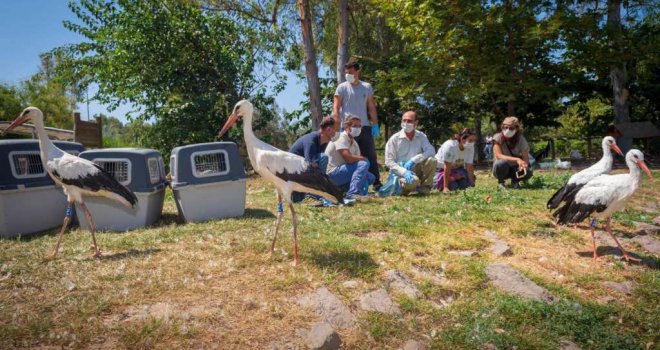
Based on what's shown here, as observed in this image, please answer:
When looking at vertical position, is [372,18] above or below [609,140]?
above

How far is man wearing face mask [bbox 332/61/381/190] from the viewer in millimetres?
8328

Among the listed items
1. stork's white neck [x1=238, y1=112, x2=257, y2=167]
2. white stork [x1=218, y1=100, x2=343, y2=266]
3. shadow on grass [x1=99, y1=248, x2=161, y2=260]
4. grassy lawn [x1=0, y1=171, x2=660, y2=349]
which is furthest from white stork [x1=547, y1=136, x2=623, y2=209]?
shadow on grass [x1=99, y1=248, x2=161, y2=260]

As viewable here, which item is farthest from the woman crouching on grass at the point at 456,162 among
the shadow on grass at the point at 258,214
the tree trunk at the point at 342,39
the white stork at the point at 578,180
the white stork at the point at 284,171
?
the tree trunk at the point at 342,39

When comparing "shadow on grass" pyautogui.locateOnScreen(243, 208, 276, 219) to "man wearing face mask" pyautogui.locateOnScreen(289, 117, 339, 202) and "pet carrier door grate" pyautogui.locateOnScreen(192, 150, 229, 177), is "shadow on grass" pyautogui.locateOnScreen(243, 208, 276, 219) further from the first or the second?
"man wearing face mask" pyautogui.locateOnScreen(289, 117, 339, 202)

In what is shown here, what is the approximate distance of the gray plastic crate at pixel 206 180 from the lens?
19.9ft

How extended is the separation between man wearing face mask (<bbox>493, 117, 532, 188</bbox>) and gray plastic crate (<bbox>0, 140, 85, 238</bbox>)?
25.0 feet

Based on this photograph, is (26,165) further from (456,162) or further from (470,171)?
(470,171)

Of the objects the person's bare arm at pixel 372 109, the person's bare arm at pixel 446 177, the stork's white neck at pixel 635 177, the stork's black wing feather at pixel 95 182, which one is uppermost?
the person's bare arm at pixel 372 109

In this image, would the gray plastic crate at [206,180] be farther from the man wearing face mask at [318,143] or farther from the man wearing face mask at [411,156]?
the man wearing face mask at [411,156]

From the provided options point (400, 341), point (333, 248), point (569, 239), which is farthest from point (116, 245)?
point (569, 239)

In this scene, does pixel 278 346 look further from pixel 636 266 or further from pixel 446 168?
pixel 446 168

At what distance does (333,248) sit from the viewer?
4777 mm

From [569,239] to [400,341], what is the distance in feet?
10.5

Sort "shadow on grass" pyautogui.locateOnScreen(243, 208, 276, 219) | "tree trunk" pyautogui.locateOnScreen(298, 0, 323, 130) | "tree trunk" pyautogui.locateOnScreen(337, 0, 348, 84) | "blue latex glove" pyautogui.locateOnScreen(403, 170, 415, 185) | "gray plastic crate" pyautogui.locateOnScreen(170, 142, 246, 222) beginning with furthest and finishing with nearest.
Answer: "tree trunk" pyautogui.locateOnScreen(337, 0, 348, 84), "tree trunk" pyautogui.locateOnScreen(298, 0, 323, 130), "blue latex glove" pyautogui.locateOnScreen(403, 170, 415, 185), "shadow on grass" pyautogui.locateOnScreen(243, 208, 276, 219), "gray plastic crate" pyautogui.locateOnScreen(170, 142, 246, 222)
